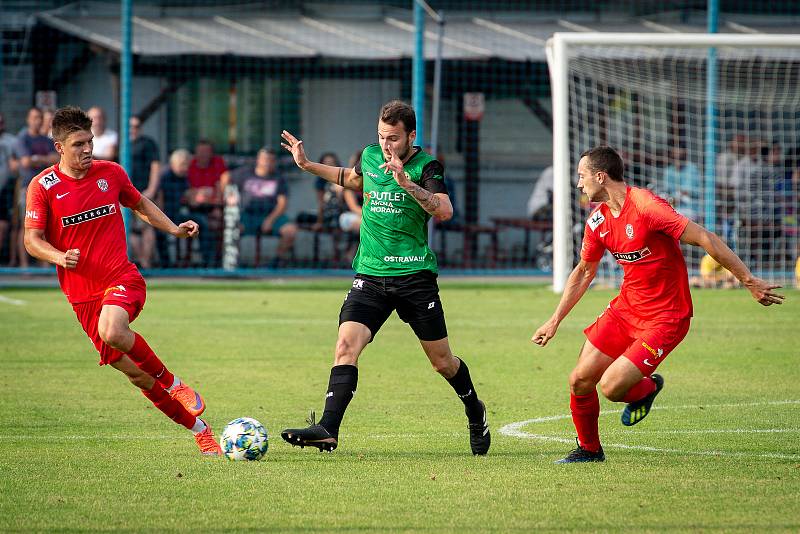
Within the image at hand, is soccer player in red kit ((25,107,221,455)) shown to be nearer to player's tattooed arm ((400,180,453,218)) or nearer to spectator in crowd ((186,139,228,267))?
player's tattooed arm ((400,180,453,218))

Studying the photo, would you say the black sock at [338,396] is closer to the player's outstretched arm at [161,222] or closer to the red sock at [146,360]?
the red sock at [146,360]

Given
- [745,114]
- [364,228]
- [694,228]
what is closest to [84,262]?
[364,228]

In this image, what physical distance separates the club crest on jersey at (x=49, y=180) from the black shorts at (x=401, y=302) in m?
1.82

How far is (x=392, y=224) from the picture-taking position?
724 centimetres

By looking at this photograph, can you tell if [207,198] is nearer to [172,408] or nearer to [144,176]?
[144,176]

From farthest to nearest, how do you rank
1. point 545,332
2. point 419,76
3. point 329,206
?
point 329,206, point 419,76, point 545,332

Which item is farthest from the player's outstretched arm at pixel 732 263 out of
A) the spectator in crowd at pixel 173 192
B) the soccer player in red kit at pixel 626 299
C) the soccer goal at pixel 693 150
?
the spectator in crowd at pixel 173 192

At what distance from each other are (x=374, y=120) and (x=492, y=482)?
1895cm

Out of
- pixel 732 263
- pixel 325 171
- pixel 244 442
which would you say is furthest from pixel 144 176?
pixel 732 263

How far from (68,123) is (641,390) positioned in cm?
352

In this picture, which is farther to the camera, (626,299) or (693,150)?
(693,150)

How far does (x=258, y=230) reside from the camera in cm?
1998

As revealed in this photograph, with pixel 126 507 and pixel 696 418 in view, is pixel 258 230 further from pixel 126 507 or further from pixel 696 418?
pixel 126 507

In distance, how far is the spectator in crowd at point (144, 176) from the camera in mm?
19328
